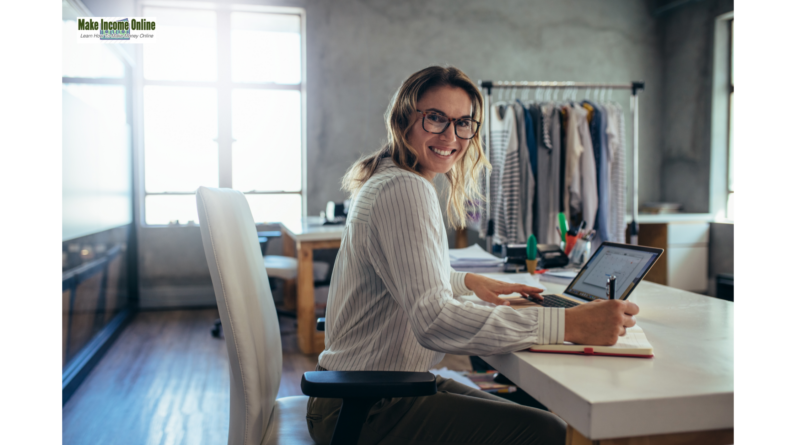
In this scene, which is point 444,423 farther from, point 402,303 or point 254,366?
point 254,366

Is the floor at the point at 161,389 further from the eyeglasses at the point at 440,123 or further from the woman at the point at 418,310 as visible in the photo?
the eyeglasses at the point at 440,123

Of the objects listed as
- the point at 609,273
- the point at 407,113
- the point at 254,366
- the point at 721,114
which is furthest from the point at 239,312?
the point at 721,114

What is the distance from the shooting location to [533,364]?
74 centimetres

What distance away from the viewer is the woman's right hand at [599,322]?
796mm

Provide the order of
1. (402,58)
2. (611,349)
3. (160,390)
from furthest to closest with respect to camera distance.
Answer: (402,58) < (160,390) < (611,349)

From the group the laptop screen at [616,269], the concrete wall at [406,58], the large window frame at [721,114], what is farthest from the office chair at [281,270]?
the large window frame at [721,114]

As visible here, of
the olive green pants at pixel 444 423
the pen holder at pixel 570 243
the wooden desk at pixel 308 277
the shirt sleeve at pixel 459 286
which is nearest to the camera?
the olive green pants at pixel 444 423

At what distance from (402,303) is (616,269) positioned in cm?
52

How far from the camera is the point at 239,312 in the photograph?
2.69 feet

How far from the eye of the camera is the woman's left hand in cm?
112

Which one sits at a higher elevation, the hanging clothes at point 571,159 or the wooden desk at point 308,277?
the hanging clothes at point 571,159
